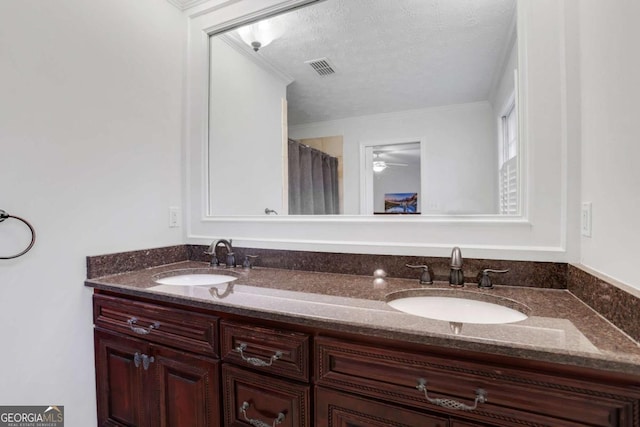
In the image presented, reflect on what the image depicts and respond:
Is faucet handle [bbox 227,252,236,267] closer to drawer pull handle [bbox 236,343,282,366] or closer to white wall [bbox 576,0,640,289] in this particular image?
drawer pull handle [bbox 236,343,282,366]

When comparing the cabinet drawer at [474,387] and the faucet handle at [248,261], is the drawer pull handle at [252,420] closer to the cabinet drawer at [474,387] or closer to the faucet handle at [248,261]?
the cabinet drawer at [474,387]

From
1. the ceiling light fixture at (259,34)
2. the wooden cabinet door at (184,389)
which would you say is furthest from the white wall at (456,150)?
the wooden cabinet door at (184,389)

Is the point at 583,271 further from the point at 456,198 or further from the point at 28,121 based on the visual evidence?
the point at 28,121

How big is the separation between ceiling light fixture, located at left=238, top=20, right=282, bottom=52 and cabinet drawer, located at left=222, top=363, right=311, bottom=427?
1.68 m

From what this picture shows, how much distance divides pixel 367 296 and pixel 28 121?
58.9 inches

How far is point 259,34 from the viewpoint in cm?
183

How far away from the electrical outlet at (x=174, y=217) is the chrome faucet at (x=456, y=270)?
1545 millimetres

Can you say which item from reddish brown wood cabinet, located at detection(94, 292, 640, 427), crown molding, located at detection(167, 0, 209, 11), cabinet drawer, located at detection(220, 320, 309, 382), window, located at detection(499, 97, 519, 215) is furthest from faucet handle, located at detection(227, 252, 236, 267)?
crown molding, located at detection(167, 0, 209, 11)

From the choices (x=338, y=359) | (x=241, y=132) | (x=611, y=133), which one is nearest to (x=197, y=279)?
(x=241, y=132)

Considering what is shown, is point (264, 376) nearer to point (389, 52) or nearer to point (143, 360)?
point (143, 360)

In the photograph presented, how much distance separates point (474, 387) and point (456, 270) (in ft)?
1.86

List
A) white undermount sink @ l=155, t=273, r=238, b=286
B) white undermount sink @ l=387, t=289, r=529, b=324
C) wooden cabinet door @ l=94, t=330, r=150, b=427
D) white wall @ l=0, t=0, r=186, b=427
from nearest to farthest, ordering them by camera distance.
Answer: white undermount sink @ l=387, t=289, r=529, b=324
white wall @ l=0, t=0, r=186, b=427
wooden cabinet door @ l=94, t=330, r=150, b=427
white undermount sink @ l=155, t=273, r=238, b=286

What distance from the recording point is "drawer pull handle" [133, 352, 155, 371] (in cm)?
130

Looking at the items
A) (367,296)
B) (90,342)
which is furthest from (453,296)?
(90,342)
